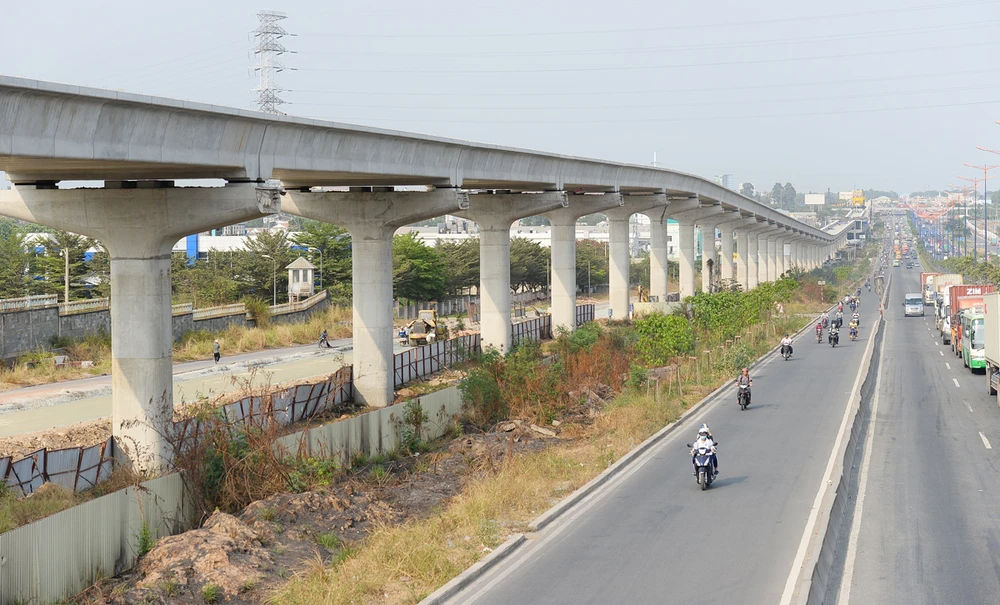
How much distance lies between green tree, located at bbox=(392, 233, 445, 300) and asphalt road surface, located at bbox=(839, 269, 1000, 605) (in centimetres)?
4881

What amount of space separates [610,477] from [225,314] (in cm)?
3806

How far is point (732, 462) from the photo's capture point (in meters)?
25.2

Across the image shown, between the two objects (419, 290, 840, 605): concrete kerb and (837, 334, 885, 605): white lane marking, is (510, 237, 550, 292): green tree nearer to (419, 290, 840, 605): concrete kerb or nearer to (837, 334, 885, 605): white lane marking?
(419, 290, 840, 605): concrete kerb

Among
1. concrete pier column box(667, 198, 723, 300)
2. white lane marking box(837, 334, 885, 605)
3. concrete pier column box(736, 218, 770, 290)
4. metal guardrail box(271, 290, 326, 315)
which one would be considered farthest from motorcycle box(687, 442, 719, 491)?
concrete pier column box(736, 218, 770, 290)

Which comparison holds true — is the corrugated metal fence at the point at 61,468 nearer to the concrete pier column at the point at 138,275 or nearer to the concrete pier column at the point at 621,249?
the concrete pier column at the point at 138,275

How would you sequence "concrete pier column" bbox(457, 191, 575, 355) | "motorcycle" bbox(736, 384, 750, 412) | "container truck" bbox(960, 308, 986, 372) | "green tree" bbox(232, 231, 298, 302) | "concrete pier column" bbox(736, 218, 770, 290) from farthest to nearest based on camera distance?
"concrete pier column" bbox(736, 218, 770, 290) < "green tree" bbox(232, 231, 298, 302) < "concrete pier column" bbox(457, 191, 575, 355) < "container truck" bbox(960, 308, 986, 372) < "motorcycle" bbox(736, 384, 750, 412)

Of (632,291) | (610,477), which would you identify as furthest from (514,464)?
(632,291)

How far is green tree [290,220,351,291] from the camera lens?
83.8 metres

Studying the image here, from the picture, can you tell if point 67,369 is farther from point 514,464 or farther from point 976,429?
point 976,429

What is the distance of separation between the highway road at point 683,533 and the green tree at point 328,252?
186 feet

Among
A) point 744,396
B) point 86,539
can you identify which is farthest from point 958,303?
point 86,539

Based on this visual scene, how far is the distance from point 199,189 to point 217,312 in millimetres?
34726

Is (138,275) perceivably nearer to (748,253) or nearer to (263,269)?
(263,269)

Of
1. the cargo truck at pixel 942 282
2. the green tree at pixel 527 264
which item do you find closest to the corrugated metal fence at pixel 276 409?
the cargo truck at pixel 942 282
